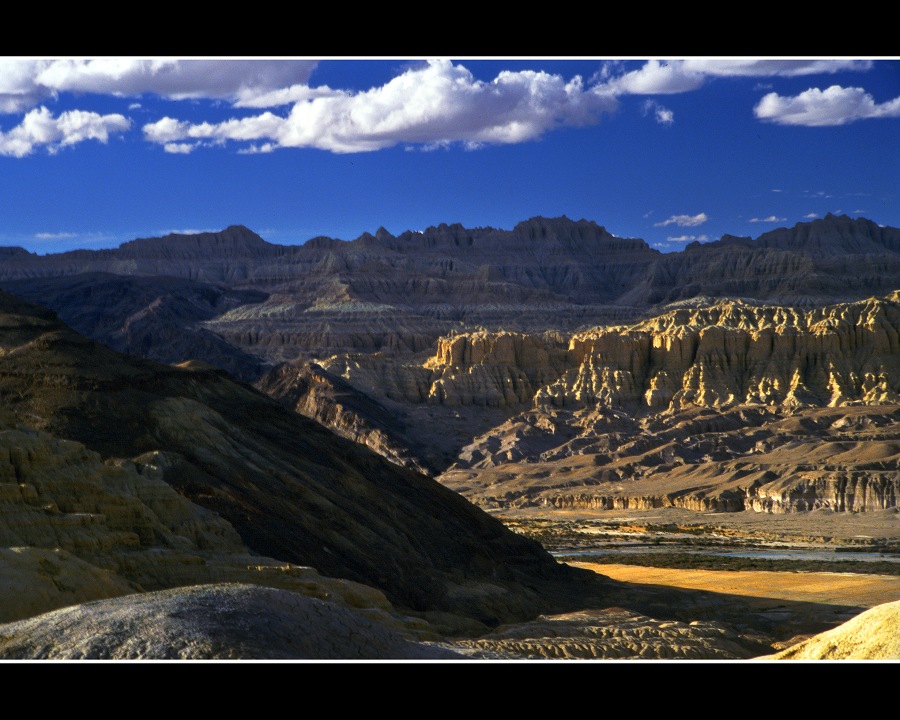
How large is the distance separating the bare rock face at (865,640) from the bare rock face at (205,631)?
700 cm

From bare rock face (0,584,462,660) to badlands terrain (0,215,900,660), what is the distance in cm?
7

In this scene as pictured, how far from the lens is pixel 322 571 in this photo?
43.1m

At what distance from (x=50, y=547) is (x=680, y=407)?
323ft

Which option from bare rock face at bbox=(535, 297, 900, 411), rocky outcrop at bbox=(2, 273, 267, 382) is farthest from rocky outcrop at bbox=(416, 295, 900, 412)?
rocky outcrop at bbox=(2, 273, 267, 382)

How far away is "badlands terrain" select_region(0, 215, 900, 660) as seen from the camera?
90.3 ft

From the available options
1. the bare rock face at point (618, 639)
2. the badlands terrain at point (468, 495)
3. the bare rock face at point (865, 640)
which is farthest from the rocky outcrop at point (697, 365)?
the bare rock face at point (865, 640)

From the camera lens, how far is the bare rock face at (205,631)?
2006 centimetres

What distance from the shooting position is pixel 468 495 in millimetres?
103125

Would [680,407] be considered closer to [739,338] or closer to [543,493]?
[739,338]

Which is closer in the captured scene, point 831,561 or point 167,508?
point 167,508

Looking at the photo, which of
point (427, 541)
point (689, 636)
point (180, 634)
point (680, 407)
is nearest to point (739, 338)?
point (680, 407)

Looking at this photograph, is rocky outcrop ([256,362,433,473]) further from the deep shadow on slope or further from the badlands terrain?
the deep shadow on slope

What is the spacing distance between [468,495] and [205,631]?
83.1 m

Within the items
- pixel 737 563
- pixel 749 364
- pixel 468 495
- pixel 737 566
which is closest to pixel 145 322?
pixel 749 364
